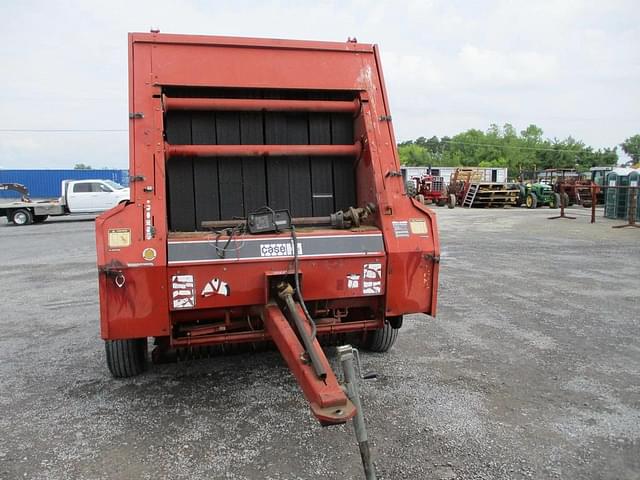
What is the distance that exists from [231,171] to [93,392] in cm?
202

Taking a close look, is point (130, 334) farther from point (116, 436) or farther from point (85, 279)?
point (85, 279)

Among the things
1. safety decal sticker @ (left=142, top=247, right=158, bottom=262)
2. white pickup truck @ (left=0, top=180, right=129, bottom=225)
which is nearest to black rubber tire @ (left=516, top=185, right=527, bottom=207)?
white pickup truck @ (left=0, top=180, right=129, bottom=225)

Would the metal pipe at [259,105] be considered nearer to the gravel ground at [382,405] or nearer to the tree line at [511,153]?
the gravel ground at [382,405]

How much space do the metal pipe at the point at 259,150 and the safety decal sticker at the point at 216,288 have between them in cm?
109

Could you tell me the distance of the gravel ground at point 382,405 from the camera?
2.87 m

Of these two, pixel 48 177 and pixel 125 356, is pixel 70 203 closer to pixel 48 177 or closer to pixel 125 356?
pixel 125 356

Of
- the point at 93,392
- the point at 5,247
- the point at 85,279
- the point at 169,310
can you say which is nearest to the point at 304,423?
the point at 169,310

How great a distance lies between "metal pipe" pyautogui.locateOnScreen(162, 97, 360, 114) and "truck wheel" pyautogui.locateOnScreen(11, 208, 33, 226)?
21357 millimetres

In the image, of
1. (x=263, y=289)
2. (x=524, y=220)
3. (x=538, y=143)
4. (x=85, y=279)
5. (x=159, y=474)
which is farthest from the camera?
(x=538, y=143)

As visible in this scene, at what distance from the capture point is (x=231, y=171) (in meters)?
4.25

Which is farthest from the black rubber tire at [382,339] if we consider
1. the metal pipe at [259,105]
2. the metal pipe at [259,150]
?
the metal pipe at [259,105]

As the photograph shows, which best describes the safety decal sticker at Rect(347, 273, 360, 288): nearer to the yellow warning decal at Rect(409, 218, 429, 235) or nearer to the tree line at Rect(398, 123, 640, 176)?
the yellow warning decal at Rect(409, 218, 429, 235)

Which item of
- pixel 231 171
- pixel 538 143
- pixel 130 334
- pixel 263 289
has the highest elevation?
pixel 538 143

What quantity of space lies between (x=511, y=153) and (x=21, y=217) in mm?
79719
